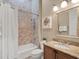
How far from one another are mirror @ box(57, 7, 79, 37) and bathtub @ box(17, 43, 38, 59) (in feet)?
3.84

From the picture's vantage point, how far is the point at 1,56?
8.70ft

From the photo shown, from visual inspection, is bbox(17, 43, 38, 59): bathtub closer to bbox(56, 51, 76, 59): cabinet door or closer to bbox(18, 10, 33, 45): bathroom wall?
bbox(18, 10, 33, 45): bathroom wall

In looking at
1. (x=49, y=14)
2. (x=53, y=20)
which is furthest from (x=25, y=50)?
(x=49, y=14)

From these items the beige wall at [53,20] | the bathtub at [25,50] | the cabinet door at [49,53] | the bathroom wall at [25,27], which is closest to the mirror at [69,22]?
the beige wall at [53,20]

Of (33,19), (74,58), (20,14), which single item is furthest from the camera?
(33,19)

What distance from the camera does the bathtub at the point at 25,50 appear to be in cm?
333

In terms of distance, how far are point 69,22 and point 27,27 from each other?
1.49 m

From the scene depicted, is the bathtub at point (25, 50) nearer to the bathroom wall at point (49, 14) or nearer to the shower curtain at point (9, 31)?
the shower curtain at point (9, 31)

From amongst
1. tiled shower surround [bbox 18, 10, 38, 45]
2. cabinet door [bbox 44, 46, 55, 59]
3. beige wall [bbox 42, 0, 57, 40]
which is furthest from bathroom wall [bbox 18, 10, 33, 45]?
cabinet door [bbox 44, 46, 55, 59]

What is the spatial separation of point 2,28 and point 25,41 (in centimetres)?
115

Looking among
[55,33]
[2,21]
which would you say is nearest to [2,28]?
[2,21]

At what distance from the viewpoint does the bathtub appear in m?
3.33

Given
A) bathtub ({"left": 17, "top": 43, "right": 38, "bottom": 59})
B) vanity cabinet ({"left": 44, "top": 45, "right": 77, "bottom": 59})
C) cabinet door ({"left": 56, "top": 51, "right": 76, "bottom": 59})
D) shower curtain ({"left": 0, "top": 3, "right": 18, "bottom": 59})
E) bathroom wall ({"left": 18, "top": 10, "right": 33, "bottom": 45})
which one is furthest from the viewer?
bathroom wall ({"left": 18, "top": 10, "right": 33, "bottom": 45})

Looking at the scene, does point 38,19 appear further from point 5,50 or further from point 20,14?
point 5,50
